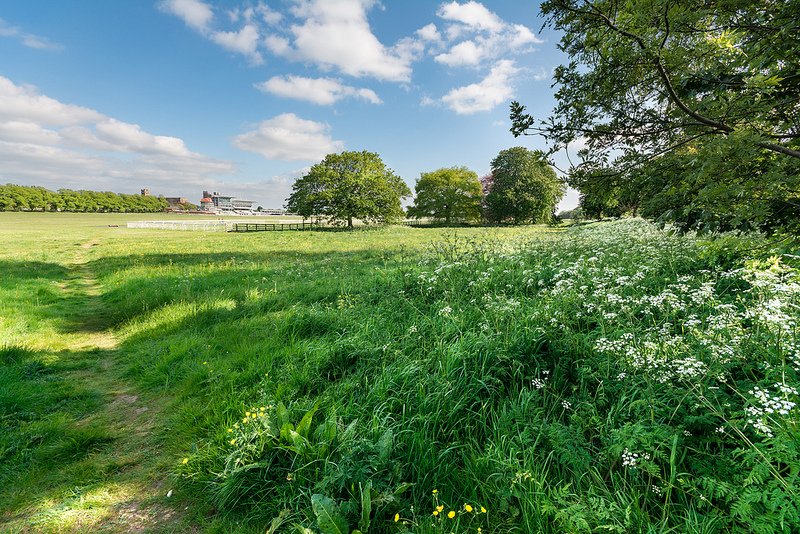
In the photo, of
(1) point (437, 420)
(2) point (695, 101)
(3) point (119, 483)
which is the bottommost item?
(3) point (119, 483)

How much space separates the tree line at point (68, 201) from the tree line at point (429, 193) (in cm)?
11929

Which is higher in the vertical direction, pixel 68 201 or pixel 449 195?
pixel 449 195

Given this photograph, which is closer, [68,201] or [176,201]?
[68,201]

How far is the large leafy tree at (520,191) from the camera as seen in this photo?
4988cm

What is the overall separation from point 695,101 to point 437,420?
4.84 metres

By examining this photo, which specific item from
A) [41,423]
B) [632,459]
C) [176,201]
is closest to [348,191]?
[41,423]

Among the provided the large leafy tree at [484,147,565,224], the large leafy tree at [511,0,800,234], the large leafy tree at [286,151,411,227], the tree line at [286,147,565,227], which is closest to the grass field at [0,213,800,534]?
the large leafy tree at [511,0,800,234]

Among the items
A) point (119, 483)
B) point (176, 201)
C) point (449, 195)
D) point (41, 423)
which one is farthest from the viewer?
point (176, 201)


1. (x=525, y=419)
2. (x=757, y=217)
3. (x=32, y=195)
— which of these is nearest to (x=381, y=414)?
(x=525, y=419)

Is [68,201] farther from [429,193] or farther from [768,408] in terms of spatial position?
[768,408]

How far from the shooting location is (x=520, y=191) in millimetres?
50875

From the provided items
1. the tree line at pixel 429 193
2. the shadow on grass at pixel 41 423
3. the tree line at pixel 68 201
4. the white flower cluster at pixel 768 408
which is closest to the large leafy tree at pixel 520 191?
the tree line at pixel 429 193

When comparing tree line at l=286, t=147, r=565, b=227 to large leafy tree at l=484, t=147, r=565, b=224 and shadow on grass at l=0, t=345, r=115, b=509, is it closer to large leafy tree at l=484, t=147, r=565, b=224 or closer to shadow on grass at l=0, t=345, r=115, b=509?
large leafy tree at l=484, t=147, r=565, b=224

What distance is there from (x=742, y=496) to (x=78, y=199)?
16909cm
